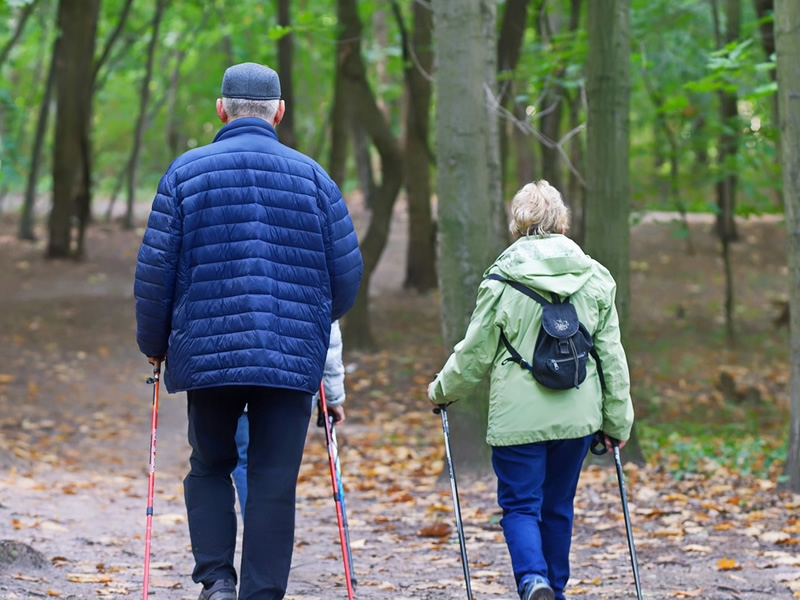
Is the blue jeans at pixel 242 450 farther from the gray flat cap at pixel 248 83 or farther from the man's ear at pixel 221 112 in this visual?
the gray flat cap at pixel 248 83

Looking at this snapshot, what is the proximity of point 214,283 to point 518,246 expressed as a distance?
48.6 inches

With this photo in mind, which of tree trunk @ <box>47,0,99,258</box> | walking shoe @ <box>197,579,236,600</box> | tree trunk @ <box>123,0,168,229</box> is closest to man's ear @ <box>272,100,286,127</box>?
walking shoe @ <box>197,579,236,600</box>

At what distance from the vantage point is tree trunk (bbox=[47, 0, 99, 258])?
57.9 ft

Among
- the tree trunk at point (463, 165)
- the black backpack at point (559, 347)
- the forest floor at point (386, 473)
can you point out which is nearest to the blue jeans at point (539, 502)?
the black backpack at point (559, 347)

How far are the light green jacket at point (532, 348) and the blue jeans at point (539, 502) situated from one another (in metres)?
0.11

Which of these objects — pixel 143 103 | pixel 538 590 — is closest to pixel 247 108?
pixel 538 590

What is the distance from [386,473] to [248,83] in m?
5.32

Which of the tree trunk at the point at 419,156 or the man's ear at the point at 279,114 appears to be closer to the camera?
the man's ear at the point at 279,114

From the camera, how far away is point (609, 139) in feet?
25.1

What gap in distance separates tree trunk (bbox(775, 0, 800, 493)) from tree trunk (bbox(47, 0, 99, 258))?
45.1 ft

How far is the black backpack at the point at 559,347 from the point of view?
13.0 ft

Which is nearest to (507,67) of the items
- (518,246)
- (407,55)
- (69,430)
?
(407,55)

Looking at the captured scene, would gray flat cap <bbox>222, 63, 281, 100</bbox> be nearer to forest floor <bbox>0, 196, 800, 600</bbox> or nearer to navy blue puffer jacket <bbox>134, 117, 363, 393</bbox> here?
navy blue puffer jacket <bbox>134, 117, 363, 393</bbox>

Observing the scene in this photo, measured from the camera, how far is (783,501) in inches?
265
